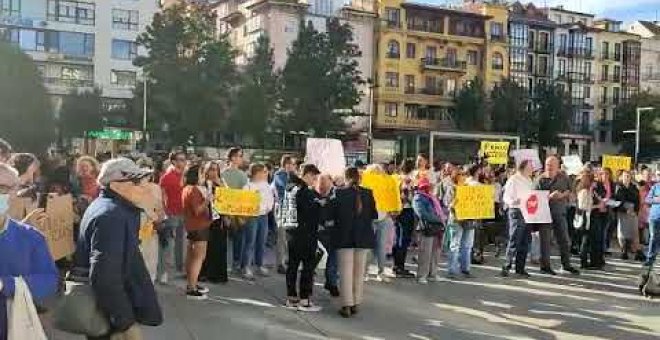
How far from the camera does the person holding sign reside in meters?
12.6

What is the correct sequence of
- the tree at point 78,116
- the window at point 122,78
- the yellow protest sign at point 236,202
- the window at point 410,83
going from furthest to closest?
1. the window at point 410,83
2. the window at point 122,78
3. the tree at point 78,116
4. the yellow protest sign at point 236,202

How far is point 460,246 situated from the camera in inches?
497

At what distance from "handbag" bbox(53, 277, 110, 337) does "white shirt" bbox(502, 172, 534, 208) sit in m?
9.15

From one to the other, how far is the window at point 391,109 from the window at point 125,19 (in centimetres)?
2393

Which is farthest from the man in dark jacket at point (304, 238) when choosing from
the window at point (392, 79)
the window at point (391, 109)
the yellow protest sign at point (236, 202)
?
the window at point (392, 79)

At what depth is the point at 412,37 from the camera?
79125 mm

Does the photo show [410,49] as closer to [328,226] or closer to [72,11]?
[72,11]

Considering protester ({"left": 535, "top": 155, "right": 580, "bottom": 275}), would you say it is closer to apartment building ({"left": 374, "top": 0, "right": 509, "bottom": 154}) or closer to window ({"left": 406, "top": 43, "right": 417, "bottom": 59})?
apartment building ({"left": 374, "top": 0, "right": 509, "bottom": 154})

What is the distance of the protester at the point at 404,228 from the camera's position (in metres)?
12.5

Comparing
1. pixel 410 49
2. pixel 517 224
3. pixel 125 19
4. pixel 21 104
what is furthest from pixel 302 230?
pixel 410 49

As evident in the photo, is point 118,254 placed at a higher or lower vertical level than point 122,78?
lower

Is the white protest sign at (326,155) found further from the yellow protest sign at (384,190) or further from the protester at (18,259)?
the protester at (18,259)

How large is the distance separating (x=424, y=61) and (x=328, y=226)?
71.5 meters

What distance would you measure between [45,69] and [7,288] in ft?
223
